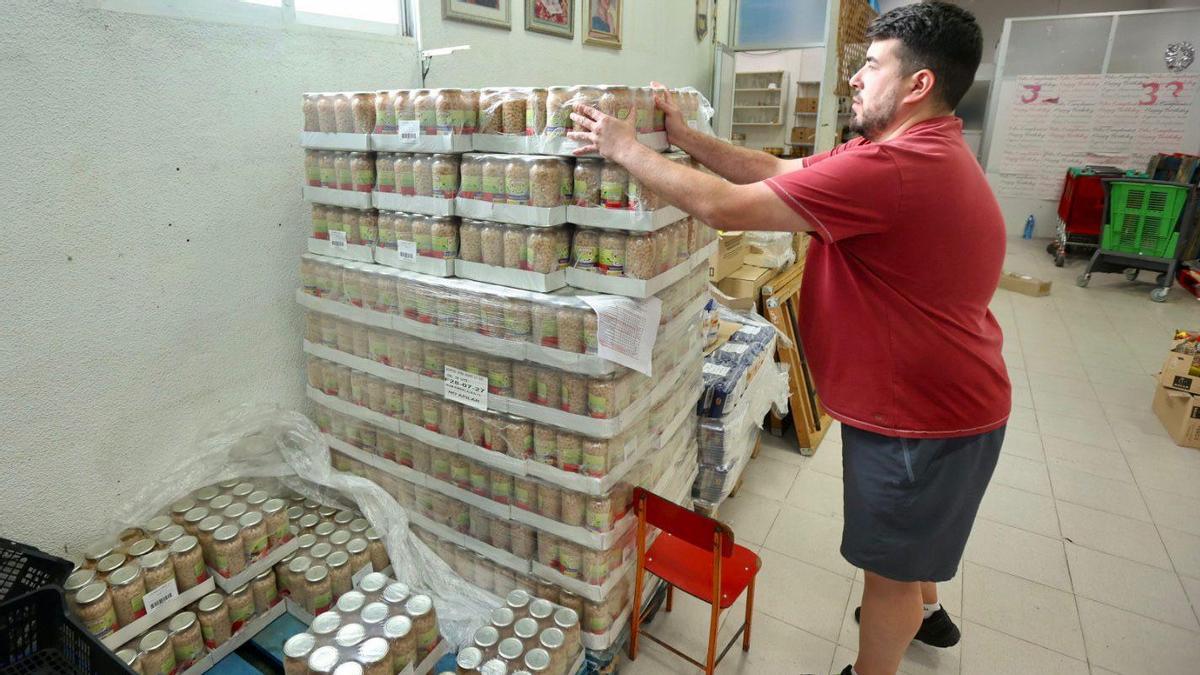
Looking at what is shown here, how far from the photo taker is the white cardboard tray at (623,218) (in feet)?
5.72

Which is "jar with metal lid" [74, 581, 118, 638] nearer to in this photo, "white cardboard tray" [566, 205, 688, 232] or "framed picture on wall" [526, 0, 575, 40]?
"white cardboard tray" [566, 205, 688, 232]

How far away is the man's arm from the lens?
196 cm

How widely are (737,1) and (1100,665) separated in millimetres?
5566

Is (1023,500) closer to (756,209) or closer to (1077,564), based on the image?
(1077,564)

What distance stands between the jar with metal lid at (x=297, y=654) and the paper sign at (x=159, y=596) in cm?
52

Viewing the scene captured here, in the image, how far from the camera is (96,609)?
1739 millimetres

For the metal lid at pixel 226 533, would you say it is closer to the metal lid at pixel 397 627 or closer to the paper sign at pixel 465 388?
the metal lid at pixel 397 627

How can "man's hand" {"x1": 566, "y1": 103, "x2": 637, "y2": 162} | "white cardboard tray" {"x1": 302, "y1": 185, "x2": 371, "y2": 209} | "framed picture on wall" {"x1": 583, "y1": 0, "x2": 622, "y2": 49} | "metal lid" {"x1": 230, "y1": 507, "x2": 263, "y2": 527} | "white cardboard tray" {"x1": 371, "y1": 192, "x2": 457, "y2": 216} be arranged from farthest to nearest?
"framed picture on wall" {"x1": 583, "y1": 0, "x2": 622, "y2": 49}, "white cardboard tray" {"x1": 302, "y1": 185, "x2": 371, "y2": 209}, "metal lid" {"x1": 230, "y1": 507, "x2": 263, "y2": 527}, "white cardboard tray" {"x1": 371, "y1": 192, "x2": 457, "y2": 216}, "man's hand" {"x1": 566, "y1": 103, "x2": 637, "y2": 162}

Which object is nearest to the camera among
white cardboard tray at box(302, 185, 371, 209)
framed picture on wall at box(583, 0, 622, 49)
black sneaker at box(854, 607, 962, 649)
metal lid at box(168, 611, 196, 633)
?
metal lid at box(168, 611, 196, 633)

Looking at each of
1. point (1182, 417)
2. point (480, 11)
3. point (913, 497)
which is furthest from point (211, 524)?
point (1182, 417)

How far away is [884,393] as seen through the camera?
67.2 inches

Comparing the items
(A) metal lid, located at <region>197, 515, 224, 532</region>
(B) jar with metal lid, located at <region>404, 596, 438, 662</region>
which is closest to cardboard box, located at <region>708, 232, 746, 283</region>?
→ (B) jar with metal lid, located at <region>404, 596, 438, 662</region>

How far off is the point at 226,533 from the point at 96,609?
36cm

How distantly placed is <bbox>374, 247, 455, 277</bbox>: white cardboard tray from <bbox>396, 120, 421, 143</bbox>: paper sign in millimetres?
365
